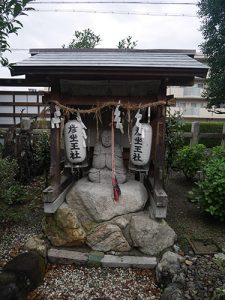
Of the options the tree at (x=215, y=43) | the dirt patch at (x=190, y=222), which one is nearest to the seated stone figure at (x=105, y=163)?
the dirt patch at (x=190, y=222)

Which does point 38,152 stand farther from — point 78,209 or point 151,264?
point 151,264

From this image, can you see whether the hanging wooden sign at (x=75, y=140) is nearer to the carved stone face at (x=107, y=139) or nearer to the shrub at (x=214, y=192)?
the carved stone face at (x=107, y=139)

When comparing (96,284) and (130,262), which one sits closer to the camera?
(96,284)

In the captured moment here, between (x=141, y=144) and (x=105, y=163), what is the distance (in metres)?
1.06

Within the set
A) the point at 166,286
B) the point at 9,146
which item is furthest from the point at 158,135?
the point at 9,146

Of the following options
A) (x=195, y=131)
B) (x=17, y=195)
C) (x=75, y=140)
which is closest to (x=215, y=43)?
(x=195, y=131)

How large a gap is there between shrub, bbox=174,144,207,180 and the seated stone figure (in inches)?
106

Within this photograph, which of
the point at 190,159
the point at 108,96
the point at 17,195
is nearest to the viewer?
the point at 108,96

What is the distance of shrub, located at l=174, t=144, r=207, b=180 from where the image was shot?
290 inches

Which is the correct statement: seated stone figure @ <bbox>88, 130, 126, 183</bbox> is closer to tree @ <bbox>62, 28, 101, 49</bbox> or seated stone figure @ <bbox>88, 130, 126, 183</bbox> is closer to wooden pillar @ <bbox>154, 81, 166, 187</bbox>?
wooden pillar @ <bbox>154, 81, 166, 187</bbox>

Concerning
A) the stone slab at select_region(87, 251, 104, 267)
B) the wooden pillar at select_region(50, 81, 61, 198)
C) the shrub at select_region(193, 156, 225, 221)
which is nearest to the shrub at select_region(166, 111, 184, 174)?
the shrub at select_region(193, 156, 225, 221)

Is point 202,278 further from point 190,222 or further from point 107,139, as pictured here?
point 107,139

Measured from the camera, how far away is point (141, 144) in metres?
4.75

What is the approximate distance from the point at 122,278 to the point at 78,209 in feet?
4.73
